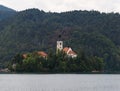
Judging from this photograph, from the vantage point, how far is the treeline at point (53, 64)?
14582cm

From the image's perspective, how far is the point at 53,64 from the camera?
14738 cm

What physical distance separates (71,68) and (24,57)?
15.2 metres

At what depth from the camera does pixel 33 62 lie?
476ft

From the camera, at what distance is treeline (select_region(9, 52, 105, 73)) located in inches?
Answer: 5741
